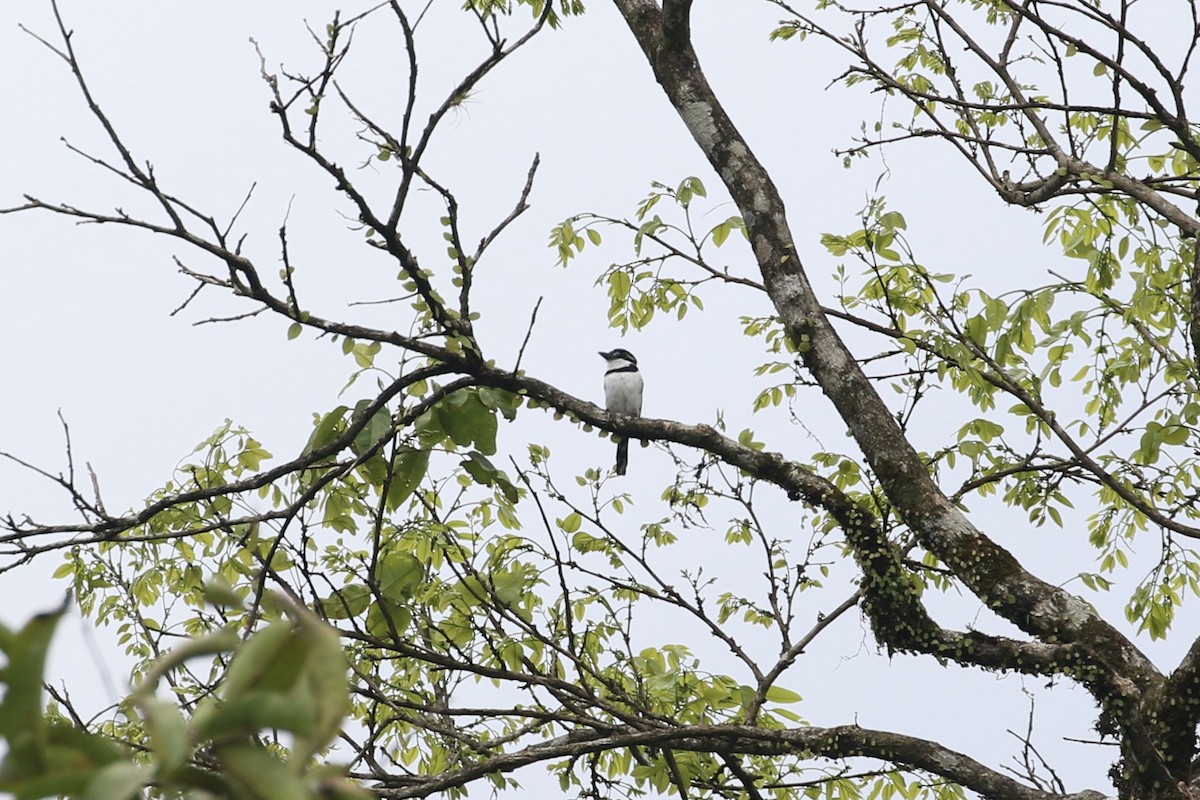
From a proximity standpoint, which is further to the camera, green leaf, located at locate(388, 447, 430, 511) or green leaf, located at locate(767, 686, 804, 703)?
green leaf, located at locate(767, 686, 804, 703)

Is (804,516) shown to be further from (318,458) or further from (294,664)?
(294,664)

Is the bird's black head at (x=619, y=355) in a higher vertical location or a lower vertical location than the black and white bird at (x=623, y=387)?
higher

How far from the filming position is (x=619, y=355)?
10.9 m

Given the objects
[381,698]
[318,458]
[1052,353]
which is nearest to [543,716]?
[381,698]

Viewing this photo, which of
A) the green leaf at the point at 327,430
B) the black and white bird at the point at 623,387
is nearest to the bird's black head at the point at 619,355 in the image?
the black and white bird at the point at 623,387

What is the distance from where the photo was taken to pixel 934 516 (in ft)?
14.2

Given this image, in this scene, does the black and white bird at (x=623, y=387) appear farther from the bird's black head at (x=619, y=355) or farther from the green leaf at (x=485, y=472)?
the green leaf at (x=485, y=472)

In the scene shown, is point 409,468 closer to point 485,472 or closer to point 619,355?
point 485,472

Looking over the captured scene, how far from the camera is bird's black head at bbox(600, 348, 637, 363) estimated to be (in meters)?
10.9

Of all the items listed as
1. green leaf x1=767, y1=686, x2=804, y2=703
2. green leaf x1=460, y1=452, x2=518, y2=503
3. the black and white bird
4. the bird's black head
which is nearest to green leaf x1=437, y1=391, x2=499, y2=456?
green leaf x1=460, y1=452, x2=518, y2=503

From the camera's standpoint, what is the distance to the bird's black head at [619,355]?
35.7 ft

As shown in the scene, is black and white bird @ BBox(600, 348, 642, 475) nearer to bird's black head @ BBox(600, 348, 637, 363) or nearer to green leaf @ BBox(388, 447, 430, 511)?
bird's black head @ BBox(600, 348, 637, 363)

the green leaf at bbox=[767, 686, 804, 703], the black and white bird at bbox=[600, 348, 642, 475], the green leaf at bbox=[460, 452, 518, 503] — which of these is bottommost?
the green leaf at bbox=[767, 686, 804, 703]

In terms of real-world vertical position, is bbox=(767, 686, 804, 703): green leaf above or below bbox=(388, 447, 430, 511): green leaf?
below
